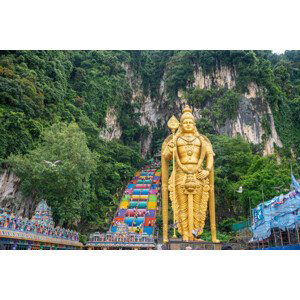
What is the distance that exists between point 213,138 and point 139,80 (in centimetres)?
1236

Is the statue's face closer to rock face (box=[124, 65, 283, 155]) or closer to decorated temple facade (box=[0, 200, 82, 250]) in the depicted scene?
decorated temple facade (box=[0, 200, 82, 250])

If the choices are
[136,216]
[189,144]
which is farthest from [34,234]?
[136,216]

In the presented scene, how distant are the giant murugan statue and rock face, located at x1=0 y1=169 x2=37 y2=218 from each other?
7499mm

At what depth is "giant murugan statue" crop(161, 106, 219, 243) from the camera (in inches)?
318

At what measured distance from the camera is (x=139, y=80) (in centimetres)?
3203

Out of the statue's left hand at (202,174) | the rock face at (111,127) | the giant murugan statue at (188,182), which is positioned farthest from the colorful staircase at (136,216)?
the statue's left hand at (202,174)

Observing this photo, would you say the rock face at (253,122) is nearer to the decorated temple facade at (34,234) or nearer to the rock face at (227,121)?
the rock face at (227,121)

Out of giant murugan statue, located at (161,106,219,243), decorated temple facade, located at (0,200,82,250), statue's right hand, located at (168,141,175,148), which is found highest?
statue's right hand, located at (168,141,175,148)

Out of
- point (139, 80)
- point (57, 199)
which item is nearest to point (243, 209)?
point (57, 199)

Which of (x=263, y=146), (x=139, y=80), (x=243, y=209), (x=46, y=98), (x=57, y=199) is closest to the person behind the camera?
(x=57, y=199)

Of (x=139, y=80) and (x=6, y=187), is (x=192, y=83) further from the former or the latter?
(x=6, y=187)

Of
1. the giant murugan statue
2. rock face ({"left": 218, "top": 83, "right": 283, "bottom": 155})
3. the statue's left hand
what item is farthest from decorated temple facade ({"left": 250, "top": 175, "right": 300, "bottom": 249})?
rock face ({"left": 218, "top": 83, "right": 283, "bottom": 155})

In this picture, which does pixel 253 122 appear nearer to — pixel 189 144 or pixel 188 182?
pixel 189 144

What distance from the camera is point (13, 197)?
1359cm
